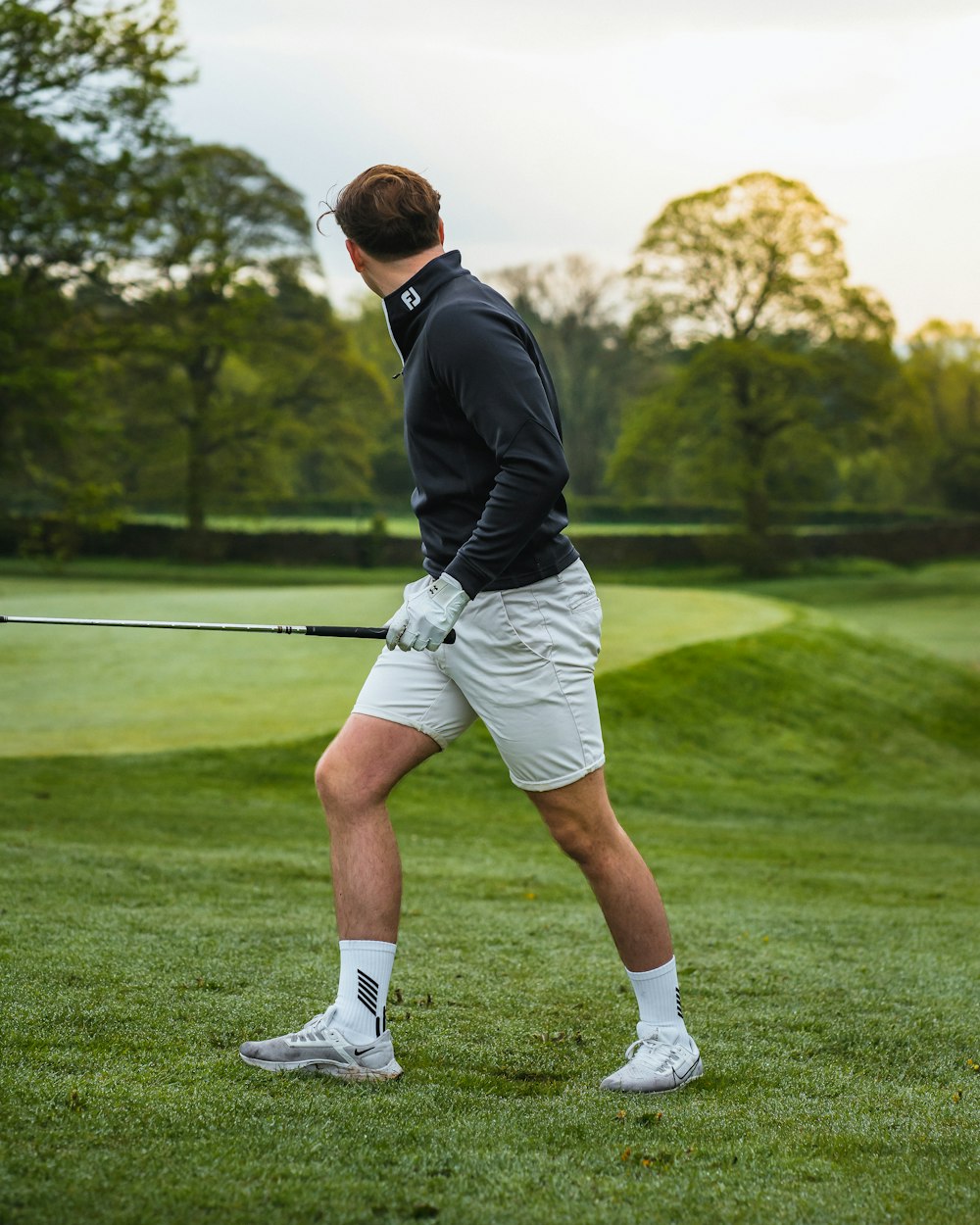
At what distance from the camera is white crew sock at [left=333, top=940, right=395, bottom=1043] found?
318 centimetres

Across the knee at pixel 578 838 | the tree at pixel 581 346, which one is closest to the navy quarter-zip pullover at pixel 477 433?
the knee at pixel 578 838

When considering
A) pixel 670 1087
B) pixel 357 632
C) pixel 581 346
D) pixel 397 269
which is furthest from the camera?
pixel 581 346

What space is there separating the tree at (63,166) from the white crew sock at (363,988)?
20797 millimetres

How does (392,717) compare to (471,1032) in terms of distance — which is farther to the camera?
(471,1032)

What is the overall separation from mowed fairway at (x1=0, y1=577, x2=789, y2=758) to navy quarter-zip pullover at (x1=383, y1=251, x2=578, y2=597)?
27.8 feet

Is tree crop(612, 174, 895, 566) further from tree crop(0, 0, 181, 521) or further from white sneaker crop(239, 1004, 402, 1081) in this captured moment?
white sneaker crop(239, 1004, 402, 1081)

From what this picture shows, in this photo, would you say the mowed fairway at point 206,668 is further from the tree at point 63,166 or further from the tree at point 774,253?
the tree at point 774,253

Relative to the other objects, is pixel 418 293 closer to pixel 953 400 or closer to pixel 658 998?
pixel 658 998

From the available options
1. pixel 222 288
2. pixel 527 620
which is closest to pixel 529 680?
pixel 527 620

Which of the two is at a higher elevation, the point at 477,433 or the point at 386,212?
the point at 386,212

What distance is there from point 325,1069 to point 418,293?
1857mm

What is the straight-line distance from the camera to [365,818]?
10.8 feet

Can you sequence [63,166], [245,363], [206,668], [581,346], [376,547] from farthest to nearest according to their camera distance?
[581,346]
[245,363]
[376,547]
[63,166]
[206,668]

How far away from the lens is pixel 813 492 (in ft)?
157
